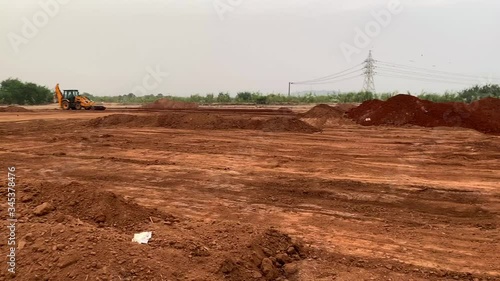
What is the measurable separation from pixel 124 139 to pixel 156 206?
884 centimetres

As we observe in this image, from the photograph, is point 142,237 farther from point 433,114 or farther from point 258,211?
point 433,114

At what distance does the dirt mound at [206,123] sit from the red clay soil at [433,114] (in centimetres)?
563

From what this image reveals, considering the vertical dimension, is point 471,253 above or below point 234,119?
below

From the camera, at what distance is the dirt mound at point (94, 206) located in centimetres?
507

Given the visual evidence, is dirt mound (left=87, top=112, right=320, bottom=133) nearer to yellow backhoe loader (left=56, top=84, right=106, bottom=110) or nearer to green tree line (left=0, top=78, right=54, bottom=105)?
yellow backhoe loader (left=56, top=84, right=106, bottom=110)

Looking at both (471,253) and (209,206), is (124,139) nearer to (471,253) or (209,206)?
(209,206)

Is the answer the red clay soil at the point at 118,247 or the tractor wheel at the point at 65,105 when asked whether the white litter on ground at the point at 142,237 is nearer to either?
the red clay soil at the point at 118,247

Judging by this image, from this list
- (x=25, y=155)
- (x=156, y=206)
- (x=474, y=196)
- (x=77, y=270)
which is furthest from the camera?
(x=25, y=155)

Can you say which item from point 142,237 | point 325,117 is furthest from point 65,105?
point 142,237

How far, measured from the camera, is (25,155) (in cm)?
1182

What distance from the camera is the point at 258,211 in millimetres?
6695

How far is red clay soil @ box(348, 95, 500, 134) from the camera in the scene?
61.4 feet

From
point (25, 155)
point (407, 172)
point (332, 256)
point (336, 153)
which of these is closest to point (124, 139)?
point (25, 155)

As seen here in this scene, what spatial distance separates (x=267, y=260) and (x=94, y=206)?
264 cm
